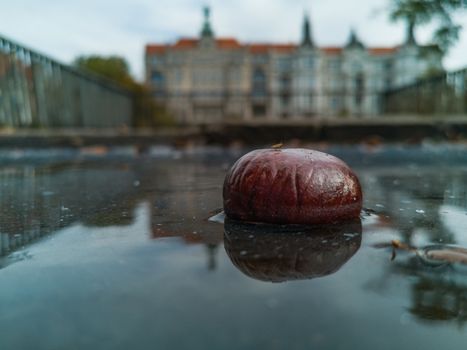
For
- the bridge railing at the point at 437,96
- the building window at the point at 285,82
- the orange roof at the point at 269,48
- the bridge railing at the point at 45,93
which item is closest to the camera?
the bridge railing at the point at 45,93

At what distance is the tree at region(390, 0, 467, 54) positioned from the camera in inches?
409

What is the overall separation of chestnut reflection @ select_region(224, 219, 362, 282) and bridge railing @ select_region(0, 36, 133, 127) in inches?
262

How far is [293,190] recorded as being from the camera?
1.70 m

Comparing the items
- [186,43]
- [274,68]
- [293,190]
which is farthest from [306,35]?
[293,190]

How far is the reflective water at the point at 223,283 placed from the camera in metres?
0.79

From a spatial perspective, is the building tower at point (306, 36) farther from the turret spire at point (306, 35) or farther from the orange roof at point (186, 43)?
the orange roof at point (186, 43)

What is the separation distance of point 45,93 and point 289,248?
819 cm

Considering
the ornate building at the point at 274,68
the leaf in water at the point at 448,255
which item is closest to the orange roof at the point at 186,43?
the ornate building at the point at 274,68

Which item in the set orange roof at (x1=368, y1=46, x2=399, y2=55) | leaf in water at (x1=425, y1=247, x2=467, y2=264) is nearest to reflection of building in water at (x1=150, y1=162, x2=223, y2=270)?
leaf in water at (x1=425, y1=247, x2=467, y2=264)

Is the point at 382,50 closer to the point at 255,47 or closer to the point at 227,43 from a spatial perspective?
the point at 255,47

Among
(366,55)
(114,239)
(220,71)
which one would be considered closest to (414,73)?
(366,55)

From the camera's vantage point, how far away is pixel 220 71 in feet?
294

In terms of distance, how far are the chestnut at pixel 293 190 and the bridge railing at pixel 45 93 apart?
21.1 feet

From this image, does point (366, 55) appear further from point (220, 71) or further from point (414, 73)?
point (220, 71)
